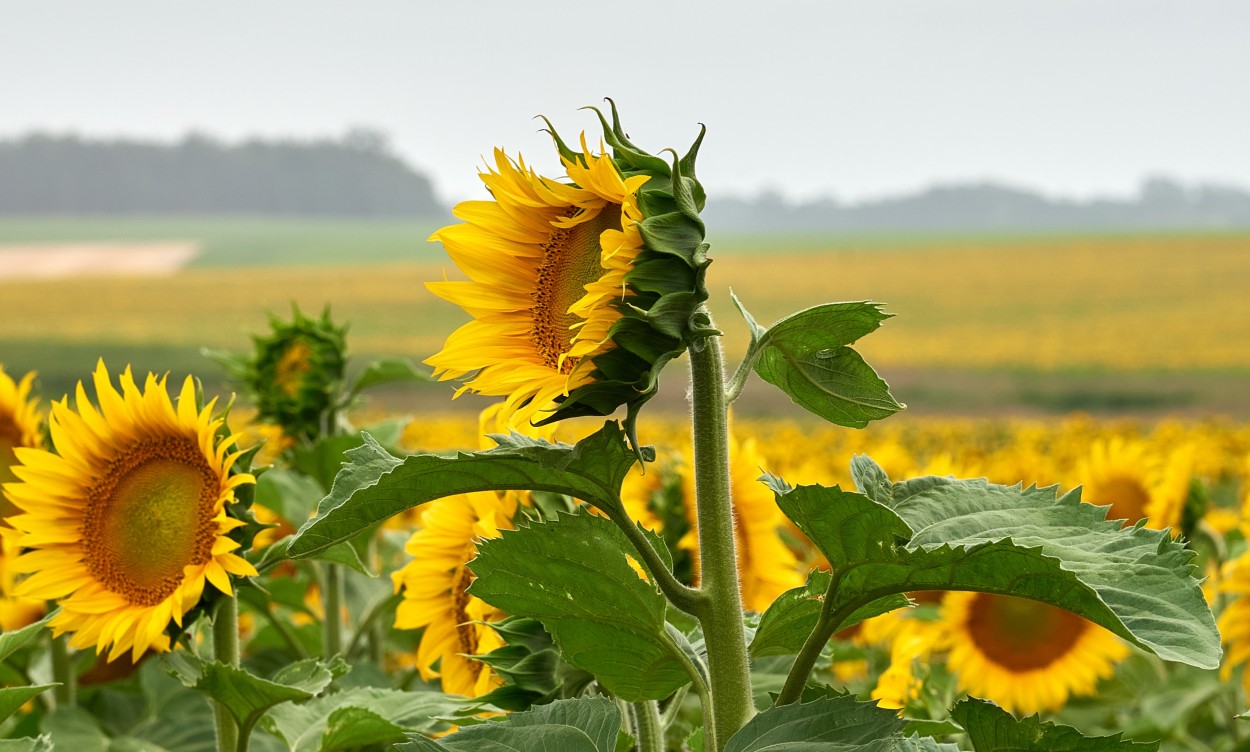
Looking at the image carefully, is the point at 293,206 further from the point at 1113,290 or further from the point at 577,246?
the point at 577,246

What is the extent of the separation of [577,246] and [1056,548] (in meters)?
0.37

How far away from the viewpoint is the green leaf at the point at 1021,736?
0.85m

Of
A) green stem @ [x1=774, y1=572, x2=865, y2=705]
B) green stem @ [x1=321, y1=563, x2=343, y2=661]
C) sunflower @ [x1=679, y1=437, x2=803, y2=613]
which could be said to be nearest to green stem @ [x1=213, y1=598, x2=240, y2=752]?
green stem @ [x1=774, y1=572, x2=865, y2=705]

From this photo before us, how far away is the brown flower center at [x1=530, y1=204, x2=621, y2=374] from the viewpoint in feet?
2.68

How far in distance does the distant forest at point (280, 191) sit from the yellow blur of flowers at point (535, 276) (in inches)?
2469

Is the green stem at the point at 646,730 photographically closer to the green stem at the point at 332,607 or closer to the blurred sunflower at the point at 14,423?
the blurred sunflower at the point at 14,423

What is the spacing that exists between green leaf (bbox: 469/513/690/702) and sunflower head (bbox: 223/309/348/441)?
1138mm

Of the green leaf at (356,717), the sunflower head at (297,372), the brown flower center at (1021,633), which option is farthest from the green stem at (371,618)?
the brown flower center at (1021,633)

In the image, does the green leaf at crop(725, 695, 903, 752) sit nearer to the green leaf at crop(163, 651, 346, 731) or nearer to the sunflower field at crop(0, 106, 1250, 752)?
the sunflower field at crop(0, 106, 1250, 752)

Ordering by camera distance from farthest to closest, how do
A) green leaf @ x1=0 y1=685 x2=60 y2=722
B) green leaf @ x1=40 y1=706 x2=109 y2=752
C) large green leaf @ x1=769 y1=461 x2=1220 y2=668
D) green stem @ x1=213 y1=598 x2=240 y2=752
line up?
green leaf @ x1=40 y1=706 x2=109 y2=752, green stem @ x1=213 y1=598 x2=240 y2=752, green leaf @ x1=0 y1=685 x2=60 y2=722, large green leaf @ x1=769 y1=461 x2=1220 y2=668

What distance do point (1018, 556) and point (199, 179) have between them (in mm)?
72063

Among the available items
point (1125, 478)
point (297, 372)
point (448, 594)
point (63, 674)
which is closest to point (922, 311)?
point (1125, 478)

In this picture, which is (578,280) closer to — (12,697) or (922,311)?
(12,697)

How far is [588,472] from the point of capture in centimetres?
80
